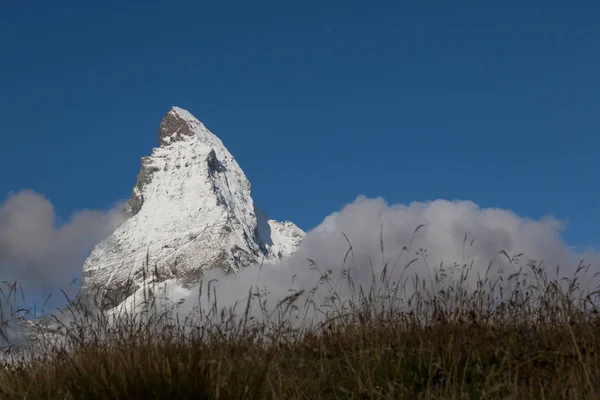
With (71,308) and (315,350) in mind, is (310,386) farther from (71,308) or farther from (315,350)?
(71,308)


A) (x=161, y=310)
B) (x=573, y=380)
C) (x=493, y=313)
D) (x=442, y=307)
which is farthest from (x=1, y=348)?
(x=573, y=380)

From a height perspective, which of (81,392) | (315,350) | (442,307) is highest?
(442,307)

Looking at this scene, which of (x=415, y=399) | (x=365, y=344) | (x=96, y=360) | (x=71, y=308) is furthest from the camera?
(x=71, y=308)

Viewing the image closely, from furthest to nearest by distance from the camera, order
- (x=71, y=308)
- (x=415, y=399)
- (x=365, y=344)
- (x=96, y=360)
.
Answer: (x=71, y=308)
(x=365, y=344)
(x=96, y=360)
(x=415, y=399)

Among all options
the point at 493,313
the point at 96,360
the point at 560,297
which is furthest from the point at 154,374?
the point at 560,297

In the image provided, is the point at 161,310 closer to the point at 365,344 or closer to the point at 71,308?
the point at 71,308

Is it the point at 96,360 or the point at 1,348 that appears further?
the point at 1,348

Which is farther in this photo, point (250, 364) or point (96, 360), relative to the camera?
point (96, 360)

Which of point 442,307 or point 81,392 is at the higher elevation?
point 442,307

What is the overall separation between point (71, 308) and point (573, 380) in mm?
5312

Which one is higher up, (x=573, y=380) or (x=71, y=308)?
(x=71, y=308)

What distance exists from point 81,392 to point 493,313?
13.4ft

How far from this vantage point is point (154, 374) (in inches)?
184

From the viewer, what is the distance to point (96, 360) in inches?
221
